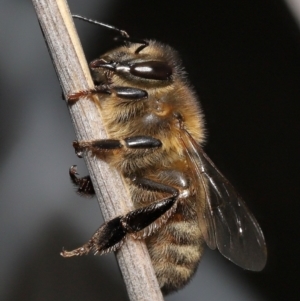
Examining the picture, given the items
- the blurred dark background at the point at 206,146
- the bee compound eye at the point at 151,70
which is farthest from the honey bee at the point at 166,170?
the blurred dark background at the point at 206,146

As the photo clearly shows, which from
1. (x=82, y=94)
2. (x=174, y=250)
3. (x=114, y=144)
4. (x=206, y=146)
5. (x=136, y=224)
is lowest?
(x=206, y=146)

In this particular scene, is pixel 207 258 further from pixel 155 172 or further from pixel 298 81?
pixel 155 172

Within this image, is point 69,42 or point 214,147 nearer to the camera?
point 69,42

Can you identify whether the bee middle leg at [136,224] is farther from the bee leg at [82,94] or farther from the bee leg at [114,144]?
the bee leg at [82,94]

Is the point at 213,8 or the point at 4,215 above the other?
the point at 213,8

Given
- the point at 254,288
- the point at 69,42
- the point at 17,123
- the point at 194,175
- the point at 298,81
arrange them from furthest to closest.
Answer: the point at 17,123
the point at 254,288
the point at 298,81
the point at 194,175
the point at 69,42

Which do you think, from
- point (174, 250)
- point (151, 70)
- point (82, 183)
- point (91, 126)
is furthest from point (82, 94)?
point (174, 250)

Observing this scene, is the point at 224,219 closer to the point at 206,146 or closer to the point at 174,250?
the point at 174,250

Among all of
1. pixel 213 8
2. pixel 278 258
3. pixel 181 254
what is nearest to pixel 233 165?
pixel 278 258
